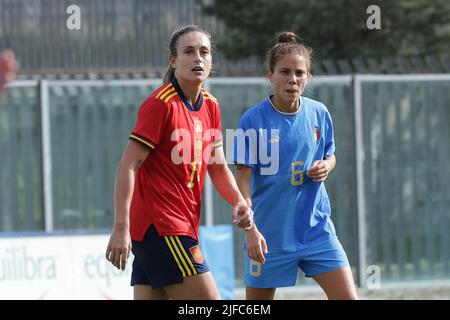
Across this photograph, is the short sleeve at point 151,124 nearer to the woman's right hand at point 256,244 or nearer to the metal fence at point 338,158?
the woman's right hand at point 256,244

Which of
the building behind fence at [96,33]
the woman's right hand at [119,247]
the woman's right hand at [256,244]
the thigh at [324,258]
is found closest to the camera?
the woman's right hand at [119,247]

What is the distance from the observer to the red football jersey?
5598 millimetres

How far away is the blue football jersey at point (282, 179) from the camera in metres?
6.50

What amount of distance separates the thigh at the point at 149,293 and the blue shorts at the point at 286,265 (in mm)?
863

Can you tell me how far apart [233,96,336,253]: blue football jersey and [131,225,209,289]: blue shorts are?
3.13 ft

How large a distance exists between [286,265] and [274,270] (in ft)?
0.26

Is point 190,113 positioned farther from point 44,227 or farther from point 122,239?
point 44,227

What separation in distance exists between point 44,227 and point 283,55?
18.2 ft

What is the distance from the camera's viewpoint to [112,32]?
27188 millimetres

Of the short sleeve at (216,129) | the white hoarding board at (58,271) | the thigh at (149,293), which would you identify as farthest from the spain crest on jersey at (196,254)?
the white hoarding board at (58,271)

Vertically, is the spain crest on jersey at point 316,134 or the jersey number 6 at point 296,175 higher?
the spain crest on jersey at point 316,134

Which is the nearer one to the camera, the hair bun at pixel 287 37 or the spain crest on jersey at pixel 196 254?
the spain crest on jersey at pixel 196 254

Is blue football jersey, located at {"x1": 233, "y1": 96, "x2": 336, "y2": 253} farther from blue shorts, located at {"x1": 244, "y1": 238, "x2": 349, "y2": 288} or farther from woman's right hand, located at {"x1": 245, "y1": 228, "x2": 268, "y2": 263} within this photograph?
woman's right hand, located at {"x1": 245, "y1": 228, "x2": 268, "y2": 263}
